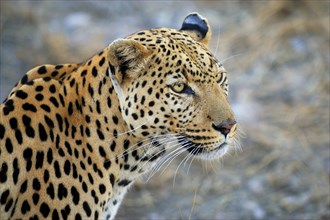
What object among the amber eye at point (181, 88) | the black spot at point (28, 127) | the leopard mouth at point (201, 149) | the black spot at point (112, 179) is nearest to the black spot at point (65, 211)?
the black spot at point (112, 179)

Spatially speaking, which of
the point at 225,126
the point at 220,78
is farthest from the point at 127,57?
the point at 225,126

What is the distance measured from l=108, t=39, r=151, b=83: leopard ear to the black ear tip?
664 mm

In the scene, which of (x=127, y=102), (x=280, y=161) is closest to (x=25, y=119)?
(x=127, y=102)

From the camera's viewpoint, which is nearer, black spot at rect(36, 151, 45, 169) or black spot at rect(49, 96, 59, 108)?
black spot at rect(36, 151, 45, 169)

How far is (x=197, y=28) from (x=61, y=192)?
164 centimetres

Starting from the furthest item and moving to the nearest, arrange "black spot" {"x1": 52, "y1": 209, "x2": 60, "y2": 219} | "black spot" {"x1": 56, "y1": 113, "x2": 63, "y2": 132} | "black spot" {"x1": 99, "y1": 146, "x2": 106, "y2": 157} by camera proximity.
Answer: "black spot" {"x1": 99, "y1": 146, "x2": 106, "y2": 157} < "black spot" {"x1": 56, "y1": 113, "x2": 63, "y2": 132} < "black spot" {"x1": 52, "y1": 209, "x2": 60, "y2": 219}

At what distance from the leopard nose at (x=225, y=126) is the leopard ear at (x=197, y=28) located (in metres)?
0.80

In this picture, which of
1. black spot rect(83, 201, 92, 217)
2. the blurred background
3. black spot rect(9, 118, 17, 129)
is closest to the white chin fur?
black spot rect(83, 201, 92, 217)

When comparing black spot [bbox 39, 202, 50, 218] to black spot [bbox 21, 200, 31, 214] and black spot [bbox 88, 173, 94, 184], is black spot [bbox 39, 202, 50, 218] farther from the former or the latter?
black spot [bbox 88, 173, 94, 184]

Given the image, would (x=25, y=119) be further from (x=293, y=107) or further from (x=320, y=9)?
(x=320, y=9)

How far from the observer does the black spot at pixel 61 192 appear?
6.11 meters

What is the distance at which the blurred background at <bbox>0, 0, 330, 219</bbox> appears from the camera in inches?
409

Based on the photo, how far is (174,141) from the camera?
6.32 metres

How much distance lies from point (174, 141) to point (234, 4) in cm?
915
